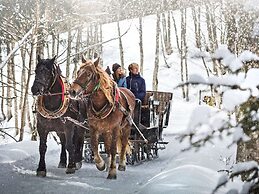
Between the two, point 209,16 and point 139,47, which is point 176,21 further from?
point 209,16

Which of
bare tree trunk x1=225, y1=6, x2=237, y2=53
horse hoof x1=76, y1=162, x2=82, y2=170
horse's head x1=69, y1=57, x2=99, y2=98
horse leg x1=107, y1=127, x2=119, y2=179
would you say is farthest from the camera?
horse hoof x1=76, y1=162, x2=82, y2=170

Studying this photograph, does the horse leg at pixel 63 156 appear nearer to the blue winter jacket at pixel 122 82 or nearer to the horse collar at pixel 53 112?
the horse collar at pixel 53 112

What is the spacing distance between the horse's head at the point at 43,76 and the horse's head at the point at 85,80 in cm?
27

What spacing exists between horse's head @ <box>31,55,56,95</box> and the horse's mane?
0.40m

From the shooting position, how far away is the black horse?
168 inches

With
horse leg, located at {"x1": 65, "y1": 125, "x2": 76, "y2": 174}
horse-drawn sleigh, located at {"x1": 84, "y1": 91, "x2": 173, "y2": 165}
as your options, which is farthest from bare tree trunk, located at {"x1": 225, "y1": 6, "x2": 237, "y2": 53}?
horse-drawn sleigh, located at {"x1": 84, "y1": 91, "x2": 173, "y2": 165}

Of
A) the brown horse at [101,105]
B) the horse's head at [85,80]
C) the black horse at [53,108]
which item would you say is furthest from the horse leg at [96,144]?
the horse's head at [85,80]

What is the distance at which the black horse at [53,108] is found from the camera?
4.27m

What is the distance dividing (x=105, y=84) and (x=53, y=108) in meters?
0.51

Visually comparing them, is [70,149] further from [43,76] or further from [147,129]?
[147,129]

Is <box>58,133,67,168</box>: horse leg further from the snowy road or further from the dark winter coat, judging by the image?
the dark winter coat

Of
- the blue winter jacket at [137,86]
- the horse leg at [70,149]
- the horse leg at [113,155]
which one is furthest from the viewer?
the blue winter jacket at [137,86]

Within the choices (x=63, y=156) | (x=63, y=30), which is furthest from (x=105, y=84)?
(x=63, y=30)

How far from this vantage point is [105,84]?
169 inches
